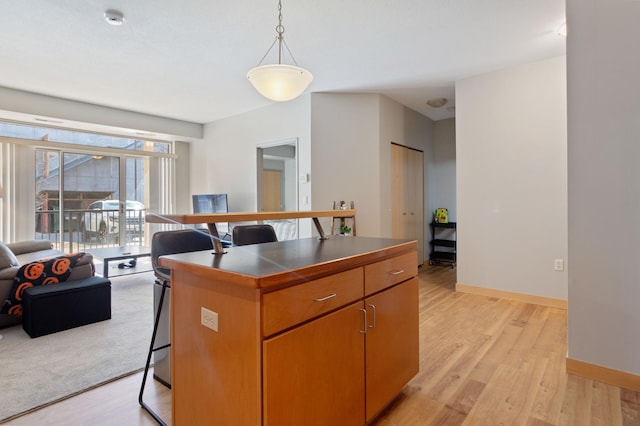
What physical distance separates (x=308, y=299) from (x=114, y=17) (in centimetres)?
288

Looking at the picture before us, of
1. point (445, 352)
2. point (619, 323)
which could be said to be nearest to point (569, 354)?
point (619, 323)

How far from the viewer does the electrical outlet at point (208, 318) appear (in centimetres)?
122

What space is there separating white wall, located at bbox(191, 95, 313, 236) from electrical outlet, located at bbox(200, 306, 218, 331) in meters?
3.32

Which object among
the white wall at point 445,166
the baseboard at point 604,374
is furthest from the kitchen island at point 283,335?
the white wall at point 445,166

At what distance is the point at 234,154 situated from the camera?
5863 millimetres

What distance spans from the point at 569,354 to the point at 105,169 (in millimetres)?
7005

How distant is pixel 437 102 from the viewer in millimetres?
4918

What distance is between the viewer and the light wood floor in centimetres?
173

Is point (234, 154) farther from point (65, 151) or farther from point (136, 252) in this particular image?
point (65, 151)

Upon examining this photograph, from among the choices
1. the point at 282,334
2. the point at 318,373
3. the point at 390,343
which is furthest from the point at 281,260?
the point at 390,343

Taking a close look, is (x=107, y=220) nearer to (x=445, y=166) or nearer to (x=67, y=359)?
(x=67, y=359)

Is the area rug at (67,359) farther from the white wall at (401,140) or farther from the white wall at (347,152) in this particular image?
the white wall at (401,140)

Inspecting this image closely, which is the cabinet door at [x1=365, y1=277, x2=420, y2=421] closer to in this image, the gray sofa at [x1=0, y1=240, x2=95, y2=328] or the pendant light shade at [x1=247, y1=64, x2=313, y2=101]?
the pendant light shade at [x1=247, y1=64, x2=313, y2=101]

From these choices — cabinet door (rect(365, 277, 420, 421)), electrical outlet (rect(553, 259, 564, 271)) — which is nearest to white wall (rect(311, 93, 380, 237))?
electrical outlet (rect(553, 259, 564, 271))
